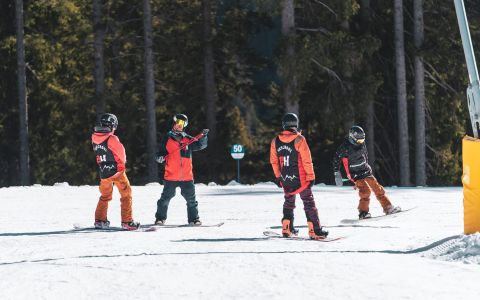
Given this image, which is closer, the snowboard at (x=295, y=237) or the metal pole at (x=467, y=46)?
the metal pole at (x=467, y=46)

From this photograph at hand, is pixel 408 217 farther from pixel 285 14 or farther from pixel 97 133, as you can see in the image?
pixel 285 14

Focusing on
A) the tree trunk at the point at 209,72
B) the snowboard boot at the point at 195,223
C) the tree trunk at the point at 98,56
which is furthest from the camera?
the tree trunk at the point at 209,72

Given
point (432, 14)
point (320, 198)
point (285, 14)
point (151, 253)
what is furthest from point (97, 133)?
point (432, 14)

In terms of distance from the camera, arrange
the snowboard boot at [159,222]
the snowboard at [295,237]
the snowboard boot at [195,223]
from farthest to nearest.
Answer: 1. the snowboard boot at [159,222]
2. the snowboard boot at [195,223]
3. the snowboard at [295,237]

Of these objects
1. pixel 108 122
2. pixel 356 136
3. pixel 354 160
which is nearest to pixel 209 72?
pixel 356 136

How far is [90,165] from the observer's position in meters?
34.9

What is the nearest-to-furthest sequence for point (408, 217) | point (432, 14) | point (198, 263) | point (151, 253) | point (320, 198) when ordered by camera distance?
1. point (198, 263)
2. point (151, 253)
3. point (408, 217)
4. point (320, 198)
5. point (432, 14)

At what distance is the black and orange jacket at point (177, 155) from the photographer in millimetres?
12997

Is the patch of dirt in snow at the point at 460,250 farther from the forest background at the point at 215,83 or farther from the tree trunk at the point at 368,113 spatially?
the tree trunk at the point at 368,113

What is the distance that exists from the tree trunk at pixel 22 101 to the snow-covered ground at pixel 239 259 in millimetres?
15368

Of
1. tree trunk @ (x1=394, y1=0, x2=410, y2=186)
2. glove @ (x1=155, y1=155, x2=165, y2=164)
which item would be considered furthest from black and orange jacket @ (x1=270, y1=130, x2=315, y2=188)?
tree trunk @ (x1=394, y1=0, x2=410, y2=186)

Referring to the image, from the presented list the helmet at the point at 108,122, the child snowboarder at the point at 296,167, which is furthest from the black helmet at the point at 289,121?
the helmet at the point at 108,122

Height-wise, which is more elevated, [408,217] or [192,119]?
[192,119]

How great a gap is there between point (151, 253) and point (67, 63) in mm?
24321
